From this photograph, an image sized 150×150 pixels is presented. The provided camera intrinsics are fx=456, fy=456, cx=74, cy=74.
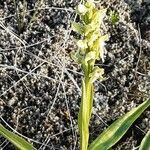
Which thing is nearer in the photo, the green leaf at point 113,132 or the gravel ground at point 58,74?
the green leaf at point 113,132

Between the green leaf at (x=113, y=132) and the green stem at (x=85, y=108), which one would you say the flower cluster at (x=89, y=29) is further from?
the green leaf at (x=113, y=132)

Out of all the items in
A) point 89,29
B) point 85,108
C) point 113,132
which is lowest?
point 113,132

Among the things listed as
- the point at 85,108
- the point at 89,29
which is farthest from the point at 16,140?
the point at 89,29

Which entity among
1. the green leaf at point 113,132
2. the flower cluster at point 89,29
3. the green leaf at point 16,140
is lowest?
the green leaf at point 113,132

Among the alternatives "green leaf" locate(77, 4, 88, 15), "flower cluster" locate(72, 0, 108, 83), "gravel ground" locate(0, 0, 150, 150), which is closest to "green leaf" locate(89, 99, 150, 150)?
"gravel ground" locate(0, 0, 150, 150)

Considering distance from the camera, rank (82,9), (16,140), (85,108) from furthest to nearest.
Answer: (16,140)
(85,108)
(82,9)

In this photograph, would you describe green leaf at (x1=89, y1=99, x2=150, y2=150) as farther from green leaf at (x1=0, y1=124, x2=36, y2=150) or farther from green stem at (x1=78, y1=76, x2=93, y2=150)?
green leaf at (x1=0, y1=124, x2=36, y2=150)

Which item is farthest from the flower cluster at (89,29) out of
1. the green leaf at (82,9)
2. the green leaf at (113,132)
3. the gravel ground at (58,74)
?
the gravel ground at (58,74)

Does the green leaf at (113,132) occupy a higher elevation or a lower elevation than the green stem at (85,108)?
lower

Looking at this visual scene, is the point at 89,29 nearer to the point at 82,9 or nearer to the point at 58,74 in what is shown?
the point at 82,9
